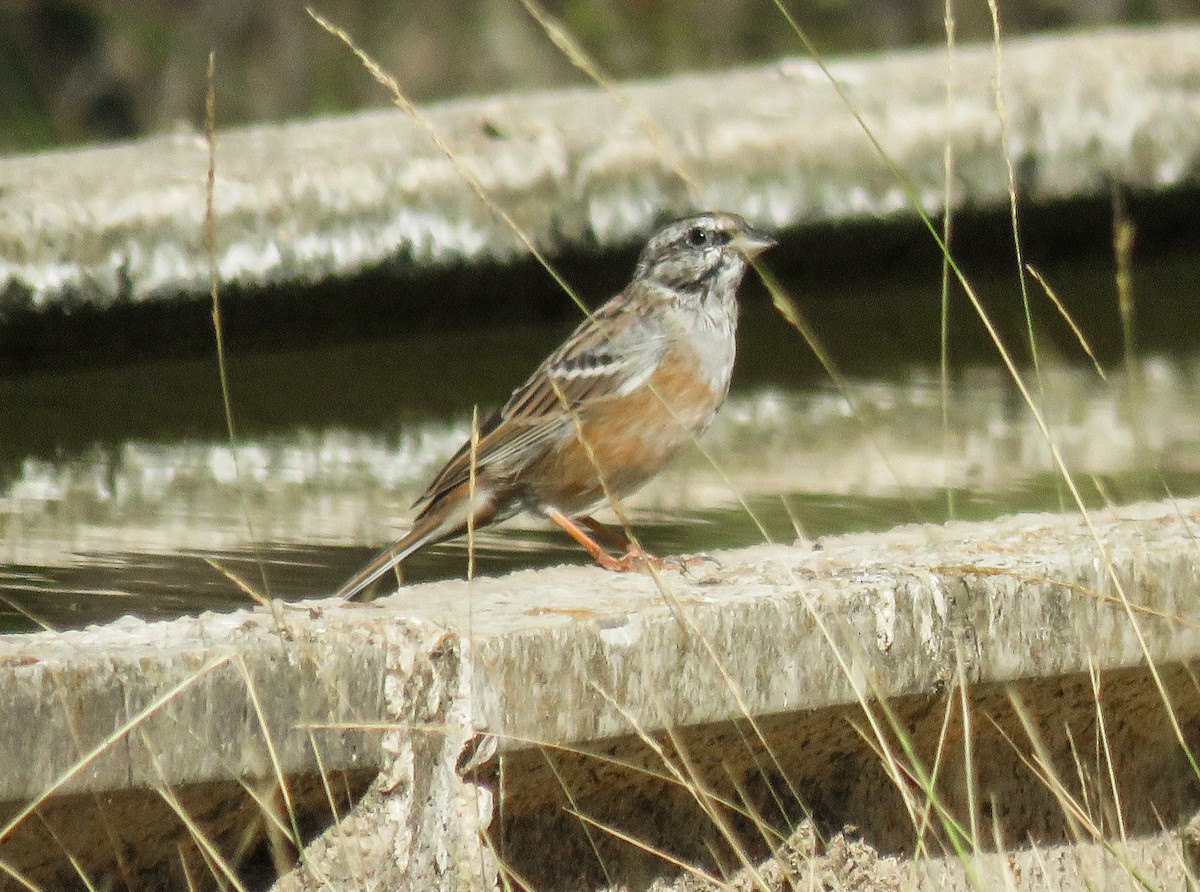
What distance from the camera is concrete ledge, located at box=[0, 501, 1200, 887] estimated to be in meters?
2.39

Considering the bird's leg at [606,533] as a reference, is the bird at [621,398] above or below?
above

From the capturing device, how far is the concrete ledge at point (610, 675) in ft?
7.85

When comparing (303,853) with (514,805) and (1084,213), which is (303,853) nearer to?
(514,805)

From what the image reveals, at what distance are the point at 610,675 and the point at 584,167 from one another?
11.1ft

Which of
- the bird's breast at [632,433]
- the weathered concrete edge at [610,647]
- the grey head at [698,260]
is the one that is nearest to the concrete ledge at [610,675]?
the weathered concrete edge at [610,647]

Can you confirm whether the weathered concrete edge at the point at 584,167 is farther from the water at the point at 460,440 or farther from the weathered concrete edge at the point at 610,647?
the weathered concrete edge at the point at 610,647

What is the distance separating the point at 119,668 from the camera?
2371mm

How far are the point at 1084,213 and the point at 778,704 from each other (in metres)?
4.24

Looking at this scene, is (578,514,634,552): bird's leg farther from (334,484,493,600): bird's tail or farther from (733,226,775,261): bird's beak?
(733,226,775,261): bird's beak

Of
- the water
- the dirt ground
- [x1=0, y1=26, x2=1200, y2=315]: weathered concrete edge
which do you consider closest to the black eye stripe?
[x1=0, y1=26, x2=1200, y2=315]: weathered concrete edge

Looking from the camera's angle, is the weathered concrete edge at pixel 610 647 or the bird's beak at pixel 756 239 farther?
the bird's beak at pixel 756 239

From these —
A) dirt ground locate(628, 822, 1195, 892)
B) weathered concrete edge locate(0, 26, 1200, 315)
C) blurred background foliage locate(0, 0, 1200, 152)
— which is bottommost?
dirt ground locate(628, 822, 1195, 892)

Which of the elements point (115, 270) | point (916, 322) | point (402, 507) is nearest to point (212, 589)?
point (402, 507)

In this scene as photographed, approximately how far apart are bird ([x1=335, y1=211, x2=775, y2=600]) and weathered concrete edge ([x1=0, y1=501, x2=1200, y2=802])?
948 mm
